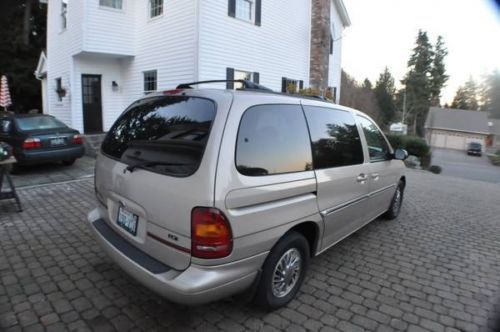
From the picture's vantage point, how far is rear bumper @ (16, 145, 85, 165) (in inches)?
291

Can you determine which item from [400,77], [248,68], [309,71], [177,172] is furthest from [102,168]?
[400,77]

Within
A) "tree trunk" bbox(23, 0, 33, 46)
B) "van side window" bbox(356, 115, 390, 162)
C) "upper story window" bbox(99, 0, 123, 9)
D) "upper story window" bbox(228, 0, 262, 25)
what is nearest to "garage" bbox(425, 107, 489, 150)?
"upper story window" bbox(228, 0, 262, 25)

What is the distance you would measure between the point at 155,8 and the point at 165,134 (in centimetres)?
1098

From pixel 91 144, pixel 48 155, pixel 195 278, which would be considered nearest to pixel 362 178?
pixel 195 278

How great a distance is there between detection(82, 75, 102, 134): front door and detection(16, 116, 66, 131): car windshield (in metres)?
4.25

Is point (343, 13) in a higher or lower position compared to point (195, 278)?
higher

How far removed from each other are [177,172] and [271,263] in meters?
1.03

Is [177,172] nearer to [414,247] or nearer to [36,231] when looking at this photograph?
[36,231]

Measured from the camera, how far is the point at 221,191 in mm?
2137

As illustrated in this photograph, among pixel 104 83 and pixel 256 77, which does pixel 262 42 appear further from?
pixel 104 83

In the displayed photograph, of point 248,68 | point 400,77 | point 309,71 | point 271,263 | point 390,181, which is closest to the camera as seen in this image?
point 271,263

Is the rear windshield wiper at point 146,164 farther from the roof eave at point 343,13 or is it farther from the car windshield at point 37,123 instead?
the roof eave at point 343,13

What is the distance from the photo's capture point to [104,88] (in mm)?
12734

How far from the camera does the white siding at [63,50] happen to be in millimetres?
11453
